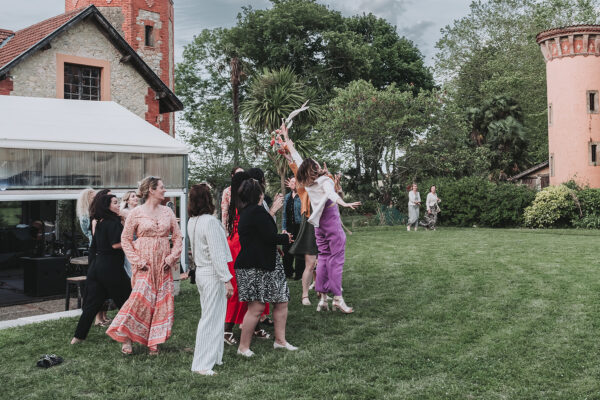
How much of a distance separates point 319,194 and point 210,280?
2.40 meters

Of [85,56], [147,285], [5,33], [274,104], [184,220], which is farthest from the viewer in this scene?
[274,104]

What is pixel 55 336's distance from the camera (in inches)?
259

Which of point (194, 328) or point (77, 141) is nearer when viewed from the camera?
point (194, 328)

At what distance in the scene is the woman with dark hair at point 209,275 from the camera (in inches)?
198

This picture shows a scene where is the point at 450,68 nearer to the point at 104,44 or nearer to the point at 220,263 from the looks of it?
the point at 104,44

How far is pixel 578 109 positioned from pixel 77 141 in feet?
94.4

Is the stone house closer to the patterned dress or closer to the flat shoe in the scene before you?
the patterned dress

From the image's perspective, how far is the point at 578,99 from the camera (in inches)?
1188

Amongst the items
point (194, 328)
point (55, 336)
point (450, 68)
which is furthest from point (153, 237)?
point (450, 68)

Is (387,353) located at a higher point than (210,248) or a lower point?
lower

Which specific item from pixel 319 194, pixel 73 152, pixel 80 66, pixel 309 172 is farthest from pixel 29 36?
pixel 319 194

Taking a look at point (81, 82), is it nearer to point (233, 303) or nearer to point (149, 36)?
point (149, 36)

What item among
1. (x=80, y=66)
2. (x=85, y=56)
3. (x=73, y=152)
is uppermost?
(x=85, y=56)

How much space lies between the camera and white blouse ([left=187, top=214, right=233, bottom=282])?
5.07 metres
